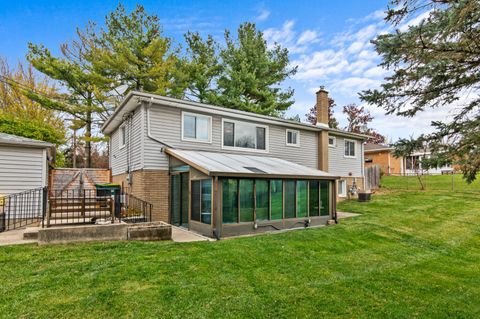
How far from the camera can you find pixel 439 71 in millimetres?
4160

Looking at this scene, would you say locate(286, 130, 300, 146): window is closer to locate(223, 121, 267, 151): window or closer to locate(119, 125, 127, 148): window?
locate(223, 121, 267, 151): window

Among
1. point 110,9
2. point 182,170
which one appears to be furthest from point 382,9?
point 110,9

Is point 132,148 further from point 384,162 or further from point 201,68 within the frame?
point 384,162

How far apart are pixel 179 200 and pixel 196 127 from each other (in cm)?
316

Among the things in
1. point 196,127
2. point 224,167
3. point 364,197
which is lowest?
point 364,197

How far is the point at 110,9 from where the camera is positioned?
22.8 m

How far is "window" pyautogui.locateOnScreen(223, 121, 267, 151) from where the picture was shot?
13.0 metres

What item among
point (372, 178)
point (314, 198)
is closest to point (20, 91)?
point (314, 198)

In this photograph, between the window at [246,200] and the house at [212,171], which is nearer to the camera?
the house at [212,171]

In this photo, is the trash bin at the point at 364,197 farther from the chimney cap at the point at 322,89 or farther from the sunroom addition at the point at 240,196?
the chimney cap at the point at 322,89

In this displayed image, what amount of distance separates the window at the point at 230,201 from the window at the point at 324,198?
441 cm

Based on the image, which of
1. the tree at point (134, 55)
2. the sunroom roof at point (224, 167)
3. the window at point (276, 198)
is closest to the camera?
the sunroom roof at point (224, 167)

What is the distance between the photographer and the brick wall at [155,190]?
10758 mm

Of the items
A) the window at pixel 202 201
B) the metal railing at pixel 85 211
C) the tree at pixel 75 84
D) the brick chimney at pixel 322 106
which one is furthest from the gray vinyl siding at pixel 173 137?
the tree at pixel 75 84
